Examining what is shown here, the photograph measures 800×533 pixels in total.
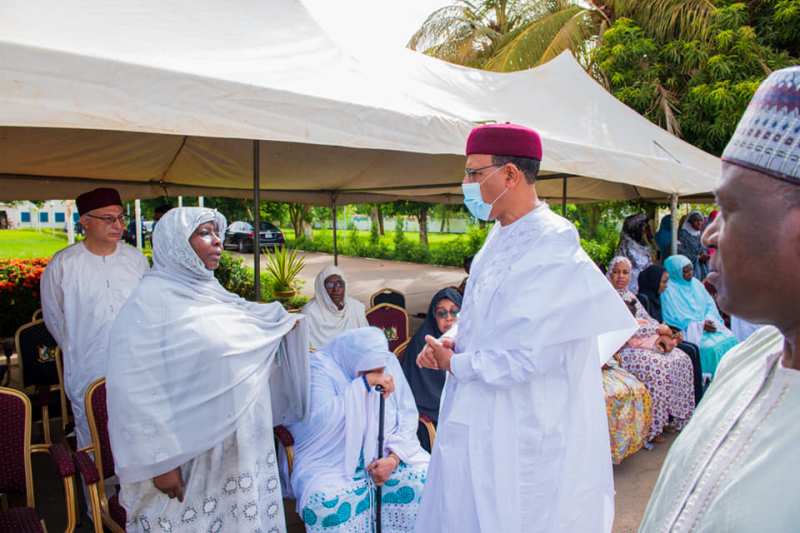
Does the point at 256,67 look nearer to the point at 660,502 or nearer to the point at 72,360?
the point at 72,360

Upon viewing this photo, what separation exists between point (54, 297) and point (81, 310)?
0.23 metres

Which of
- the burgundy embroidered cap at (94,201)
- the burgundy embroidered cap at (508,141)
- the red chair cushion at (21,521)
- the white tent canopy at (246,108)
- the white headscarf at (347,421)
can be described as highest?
the white tent canopy at (246,108)

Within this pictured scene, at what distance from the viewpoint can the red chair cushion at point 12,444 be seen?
2.55 metres

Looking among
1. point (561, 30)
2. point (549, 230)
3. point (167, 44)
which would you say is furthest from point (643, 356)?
point (561, 30)

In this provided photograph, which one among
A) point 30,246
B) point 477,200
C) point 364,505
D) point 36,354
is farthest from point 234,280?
point 30,246

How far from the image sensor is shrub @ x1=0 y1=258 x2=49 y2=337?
269 inches

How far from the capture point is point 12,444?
2570 mm

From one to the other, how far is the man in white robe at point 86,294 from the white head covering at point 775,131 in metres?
3.65

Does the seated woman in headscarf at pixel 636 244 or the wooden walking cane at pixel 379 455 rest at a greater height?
Answer: the seated woman in headscarf at pixel 636 244

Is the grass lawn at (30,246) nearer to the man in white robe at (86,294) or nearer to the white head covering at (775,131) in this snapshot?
the man in white robe at (86,294)

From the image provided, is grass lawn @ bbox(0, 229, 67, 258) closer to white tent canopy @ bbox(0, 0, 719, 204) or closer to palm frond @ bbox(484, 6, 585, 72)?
white tent canopy @ bbox(0, 0, 719, 204)

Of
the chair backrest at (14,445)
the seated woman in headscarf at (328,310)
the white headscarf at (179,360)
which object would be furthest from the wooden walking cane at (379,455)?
the seated woman in headscarf at (328,310)

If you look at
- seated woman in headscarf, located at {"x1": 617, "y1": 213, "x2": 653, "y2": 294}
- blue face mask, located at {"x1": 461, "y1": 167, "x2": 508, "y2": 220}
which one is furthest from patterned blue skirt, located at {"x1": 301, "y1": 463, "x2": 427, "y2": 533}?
seated woman in headscarf, located at {"x1": 617, "y1": 213, "x2": 653, "y2": 294}

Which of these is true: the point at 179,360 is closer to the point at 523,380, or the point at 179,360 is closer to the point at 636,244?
the point at 523,380
